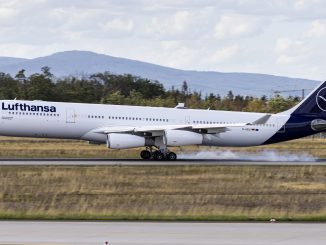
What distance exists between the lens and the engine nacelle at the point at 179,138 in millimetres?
47938

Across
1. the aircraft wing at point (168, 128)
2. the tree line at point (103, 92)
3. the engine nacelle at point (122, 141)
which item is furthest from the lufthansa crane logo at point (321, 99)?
the tree line at point (103, 92)

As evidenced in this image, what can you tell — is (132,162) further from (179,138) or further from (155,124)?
(155,124)

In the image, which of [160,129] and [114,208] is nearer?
[114,208]

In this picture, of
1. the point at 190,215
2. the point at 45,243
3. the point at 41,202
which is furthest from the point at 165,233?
the point at 41,202

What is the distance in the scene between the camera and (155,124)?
165ft

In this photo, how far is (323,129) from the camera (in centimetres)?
5244

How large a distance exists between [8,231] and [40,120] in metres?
26.8

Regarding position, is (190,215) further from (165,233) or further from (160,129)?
(160,129)

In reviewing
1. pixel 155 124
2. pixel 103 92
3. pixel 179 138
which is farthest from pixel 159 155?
pixel 103 92

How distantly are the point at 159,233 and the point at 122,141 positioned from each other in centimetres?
2628

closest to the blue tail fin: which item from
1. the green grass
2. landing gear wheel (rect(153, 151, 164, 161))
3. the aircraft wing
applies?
the aircraft wing

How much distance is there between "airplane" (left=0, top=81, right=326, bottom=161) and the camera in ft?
157

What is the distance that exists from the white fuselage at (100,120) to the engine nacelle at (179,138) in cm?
127

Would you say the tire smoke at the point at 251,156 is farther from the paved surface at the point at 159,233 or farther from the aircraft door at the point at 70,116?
the paved surface at the point at 159,233
